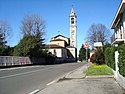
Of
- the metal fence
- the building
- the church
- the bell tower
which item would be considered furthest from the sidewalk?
the bell tower

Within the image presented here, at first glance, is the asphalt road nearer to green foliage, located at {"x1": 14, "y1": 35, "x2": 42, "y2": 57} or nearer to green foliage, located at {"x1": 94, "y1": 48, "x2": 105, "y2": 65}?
green foliage, located at {"x1": 94, "y1": 48, "x2": 105, "y2": 65}

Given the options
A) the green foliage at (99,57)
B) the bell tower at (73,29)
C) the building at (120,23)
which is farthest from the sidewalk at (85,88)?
the bell tower at (73,29)

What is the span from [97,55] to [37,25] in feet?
131

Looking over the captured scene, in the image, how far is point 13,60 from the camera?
149 ft

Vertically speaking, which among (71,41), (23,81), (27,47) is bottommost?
(23,81)

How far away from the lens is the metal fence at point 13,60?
135 ft

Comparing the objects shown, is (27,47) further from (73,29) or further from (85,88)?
(73,29)

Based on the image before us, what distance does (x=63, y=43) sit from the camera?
125 meters

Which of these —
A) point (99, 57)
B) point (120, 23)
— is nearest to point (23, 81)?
point (120, 23)

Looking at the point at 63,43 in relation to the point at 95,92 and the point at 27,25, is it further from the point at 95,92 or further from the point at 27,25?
the point at 95,92

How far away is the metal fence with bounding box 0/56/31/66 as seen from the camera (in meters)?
41.2

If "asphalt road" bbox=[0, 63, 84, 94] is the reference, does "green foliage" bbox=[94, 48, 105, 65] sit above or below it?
above

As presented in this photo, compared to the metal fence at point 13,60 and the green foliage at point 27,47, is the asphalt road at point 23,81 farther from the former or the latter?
the green foliage at point 27,47

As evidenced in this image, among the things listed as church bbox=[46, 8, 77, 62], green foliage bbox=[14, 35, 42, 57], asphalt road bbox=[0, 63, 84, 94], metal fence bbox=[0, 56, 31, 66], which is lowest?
asphalt road bbox=[0, 63, 84, 94]
